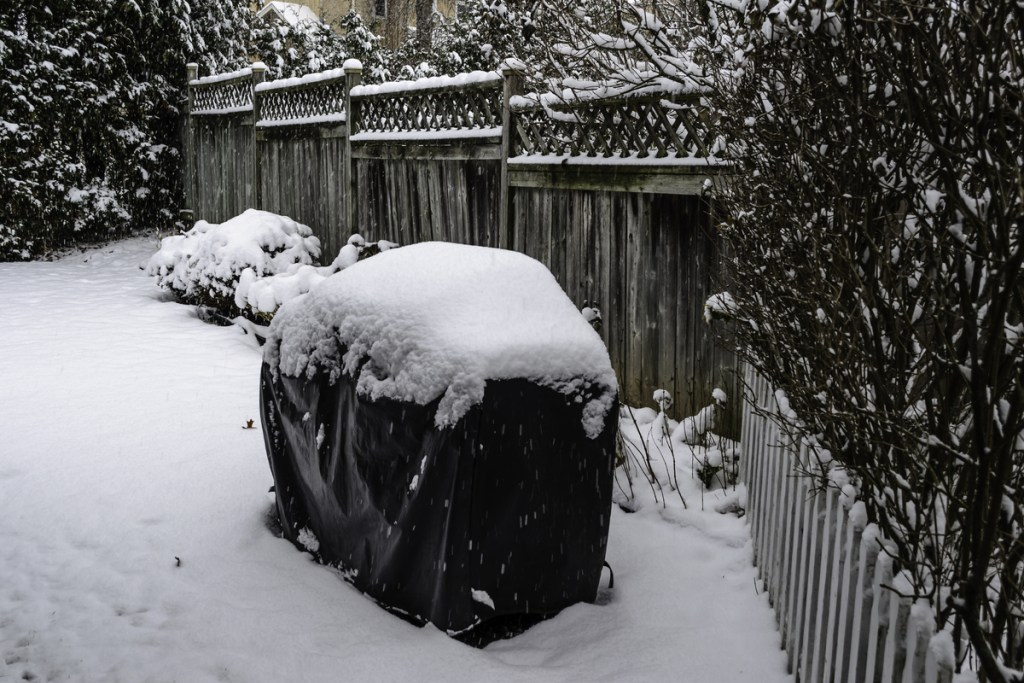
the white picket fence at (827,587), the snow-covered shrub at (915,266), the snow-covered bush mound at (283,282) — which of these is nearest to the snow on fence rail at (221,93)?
the snow-covered bush mound at (283,282)

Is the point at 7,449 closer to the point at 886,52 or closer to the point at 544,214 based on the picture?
the point at 544,214

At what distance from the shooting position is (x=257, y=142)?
11977mm

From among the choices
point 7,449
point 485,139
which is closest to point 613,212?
point 485,139

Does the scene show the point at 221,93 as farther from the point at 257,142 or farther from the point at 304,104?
the point at 304,104

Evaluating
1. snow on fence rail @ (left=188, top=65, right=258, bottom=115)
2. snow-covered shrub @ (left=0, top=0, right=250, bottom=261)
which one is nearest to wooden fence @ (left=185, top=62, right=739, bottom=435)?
snow on fence rail @ (left=188, top=65, right=258, bottom=115)

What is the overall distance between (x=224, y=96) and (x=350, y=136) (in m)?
4.59

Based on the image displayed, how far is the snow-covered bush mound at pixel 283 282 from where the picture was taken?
867 cm

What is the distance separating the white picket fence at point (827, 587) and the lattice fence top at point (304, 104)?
7016 mm

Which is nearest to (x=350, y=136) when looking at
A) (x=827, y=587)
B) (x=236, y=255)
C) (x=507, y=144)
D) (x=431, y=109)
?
(x=431, y=109)

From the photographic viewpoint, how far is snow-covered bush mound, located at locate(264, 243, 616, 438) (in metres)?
3.42

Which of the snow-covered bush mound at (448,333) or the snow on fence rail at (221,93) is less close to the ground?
the snow on fence rail at (221,93)

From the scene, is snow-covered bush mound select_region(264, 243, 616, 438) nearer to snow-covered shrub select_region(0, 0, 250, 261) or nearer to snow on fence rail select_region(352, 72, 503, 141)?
snow on fence rail select_region(352, 72, 503, 141)

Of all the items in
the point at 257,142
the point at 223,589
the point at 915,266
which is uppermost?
the point at 257,142

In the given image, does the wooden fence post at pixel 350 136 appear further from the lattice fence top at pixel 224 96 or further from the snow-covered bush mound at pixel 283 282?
the lattice fence top at pixel 224 96
